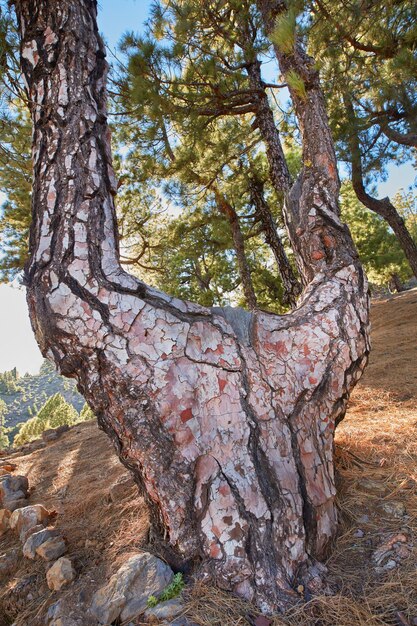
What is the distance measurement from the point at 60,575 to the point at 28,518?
0.71 metres

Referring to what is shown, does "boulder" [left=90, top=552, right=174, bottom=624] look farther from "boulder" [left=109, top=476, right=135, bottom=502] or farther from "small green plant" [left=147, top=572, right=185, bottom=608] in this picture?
"boulder" [left=109, top=476, right=135, bottom=502]

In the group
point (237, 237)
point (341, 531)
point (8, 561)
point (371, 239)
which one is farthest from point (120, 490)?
point (371, 239)

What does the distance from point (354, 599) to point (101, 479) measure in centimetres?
184

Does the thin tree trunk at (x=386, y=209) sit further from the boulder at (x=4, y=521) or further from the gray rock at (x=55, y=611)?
the gray rock at (x=55, y=611)

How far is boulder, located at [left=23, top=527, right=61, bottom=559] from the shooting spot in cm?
161

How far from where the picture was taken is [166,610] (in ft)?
3.59

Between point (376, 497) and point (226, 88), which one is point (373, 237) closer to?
point (226, 88)

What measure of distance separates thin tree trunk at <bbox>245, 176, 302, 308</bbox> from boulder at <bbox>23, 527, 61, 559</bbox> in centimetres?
347

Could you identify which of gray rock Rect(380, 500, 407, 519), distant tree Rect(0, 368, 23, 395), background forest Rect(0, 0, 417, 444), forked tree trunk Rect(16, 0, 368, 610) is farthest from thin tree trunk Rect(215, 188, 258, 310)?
distant tree Rect(0, 368, 23, 395)

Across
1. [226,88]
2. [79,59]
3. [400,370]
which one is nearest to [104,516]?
[79,59]

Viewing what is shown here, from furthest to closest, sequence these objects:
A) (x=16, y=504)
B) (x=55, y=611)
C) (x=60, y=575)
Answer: (x=16, y=504) < (x=60, y=575) < (x=55, y=611)

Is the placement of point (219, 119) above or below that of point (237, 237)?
above

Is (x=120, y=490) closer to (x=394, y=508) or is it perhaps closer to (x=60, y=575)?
(x=60, y=575)

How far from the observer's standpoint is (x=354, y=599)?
1073mm
